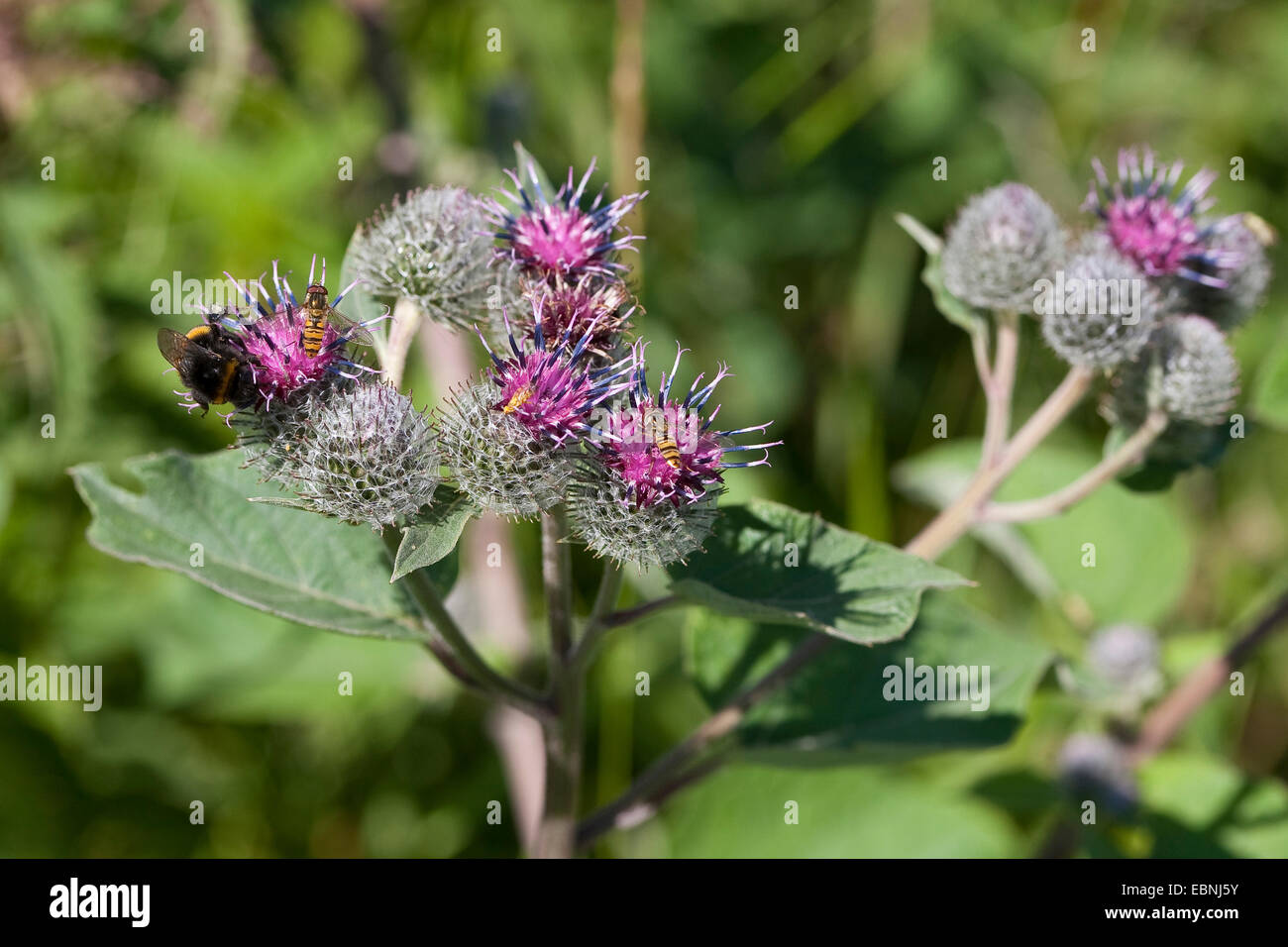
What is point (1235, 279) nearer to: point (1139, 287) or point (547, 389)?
point (1139, 287)

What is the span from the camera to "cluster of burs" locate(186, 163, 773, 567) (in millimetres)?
1716

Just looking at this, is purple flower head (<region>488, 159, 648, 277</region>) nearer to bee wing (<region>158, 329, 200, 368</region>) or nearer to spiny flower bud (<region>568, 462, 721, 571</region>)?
spiny flower bud (<region>568, 462, 721, 571</region>)

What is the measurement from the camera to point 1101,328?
2254mm

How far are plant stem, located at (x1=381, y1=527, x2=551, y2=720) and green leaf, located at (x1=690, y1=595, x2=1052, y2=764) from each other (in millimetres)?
559

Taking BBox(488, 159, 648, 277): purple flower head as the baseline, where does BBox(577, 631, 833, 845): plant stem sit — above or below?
below

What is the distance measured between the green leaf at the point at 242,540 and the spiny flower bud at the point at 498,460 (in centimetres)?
41

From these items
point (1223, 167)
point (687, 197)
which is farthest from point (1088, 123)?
point (687, 197)

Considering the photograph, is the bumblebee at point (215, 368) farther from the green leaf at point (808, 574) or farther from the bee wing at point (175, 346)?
the green leaf at point (808, 574)

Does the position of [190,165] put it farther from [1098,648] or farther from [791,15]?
[1098,648]

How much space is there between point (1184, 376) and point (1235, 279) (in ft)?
1.50

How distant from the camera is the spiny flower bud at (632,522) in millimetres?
1734

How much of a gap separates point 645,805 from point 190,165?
3.04 metres

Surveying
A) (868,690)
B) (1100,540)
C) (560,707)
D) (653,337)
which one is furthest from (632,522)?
(653,337)

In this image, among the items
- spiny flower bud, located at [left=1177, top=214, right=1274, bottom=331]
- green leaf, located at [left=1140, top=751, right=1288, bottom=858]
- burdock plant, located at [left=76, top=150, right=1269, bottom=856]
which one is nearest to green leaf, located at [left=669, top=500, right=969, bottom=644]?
burdock plant, located at [left=76, top=150, right=1269, bottom=856]
